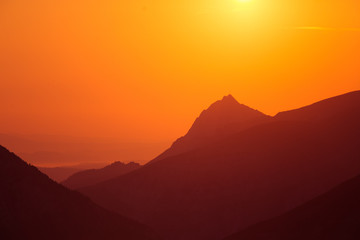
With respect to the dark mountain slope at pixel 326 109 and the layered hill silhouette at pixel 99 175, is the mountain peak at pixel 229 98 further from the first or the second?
the layered hill silhouette at pixel 99 175

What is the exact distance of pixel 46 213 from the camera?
3310 inches

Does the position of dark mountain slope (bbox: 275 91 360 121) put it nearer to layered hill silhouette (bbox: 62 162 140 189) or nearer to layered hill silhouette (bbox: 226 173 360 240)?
layered hill silhouette (bbox: 62 162 140 189)

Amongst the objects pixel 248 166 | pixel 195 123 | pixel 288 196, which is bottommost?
pixel 288 196

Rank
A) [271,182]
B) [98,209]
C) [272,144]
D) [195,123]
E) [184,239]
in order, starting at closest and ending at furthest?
[98,209]
[184,239]
[271,182]
[272,144]
[195,123]

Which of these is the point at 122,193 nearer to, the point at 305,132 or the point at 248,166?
the point at 248,166

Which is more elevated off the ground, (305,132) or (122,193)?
(305,132)

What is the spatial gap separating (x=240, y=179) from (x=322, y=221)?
56761 mm

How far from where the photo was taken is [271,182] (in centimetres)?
12650

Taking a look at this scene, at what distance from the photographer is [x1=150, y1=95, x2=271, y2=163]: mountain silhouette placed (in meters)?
178

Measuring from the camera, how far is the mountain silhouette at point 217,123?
178 metres

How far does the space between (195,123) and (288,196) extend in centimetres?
7841

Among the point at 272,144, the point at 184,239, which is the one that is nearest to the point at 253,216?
the point at 184,239

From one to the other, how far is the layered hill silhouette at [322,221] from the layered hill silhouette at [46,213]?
18.3m

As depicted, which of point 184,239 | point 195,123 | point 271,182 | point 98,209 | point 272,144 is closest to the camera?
point 98,209
